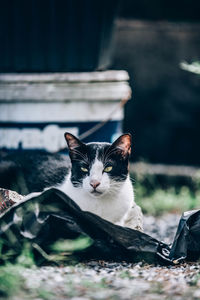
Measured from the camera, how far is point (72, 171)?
2971mm

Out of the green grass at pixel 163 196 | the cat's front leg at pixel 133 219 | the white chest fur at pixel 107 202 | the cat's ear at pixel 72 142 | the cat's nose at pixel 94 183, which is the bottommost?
the green grass at pixel 163 196

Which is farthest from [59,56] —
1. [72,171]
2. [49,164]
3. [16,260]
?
[16,260]

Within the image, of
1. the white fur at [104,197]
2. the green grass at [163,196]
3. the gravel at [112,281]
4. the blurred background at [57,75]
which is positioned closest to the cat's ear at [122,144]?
the white fur at [104,197]

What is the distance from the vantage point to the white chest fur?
2883 mm

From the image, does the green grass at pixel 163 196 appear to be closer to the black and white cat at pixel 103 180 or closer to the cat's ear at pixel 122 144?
the black and white cat at pixel 103 180

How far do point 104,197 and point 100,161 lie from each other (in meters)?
0.19

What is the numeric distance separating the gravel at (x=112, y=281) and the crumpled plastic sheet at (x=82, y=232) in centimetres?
5

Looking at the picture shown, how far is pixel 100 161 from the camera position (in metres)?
2.85

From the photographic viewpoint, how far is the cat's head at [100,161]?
2834 mm

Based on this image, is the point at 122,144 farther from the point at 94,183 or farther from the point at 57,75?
the point at 57,75

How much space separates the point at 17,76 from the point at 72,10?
0.55m

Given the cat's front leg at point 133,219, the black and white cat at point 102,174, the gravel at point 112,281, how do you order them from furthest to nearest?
the cat's front leg at point 133,219
the black and white cat at point 102,174
the gravel at point 112,281

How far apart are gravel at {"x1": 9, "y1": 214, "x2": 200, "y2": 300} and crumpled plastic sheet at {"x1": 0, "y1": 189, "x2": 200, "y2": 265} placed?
0.05 metres

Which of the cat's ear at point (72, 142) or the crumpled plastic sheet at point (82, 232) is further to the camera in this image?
the cat's ear at point (72, 142)
